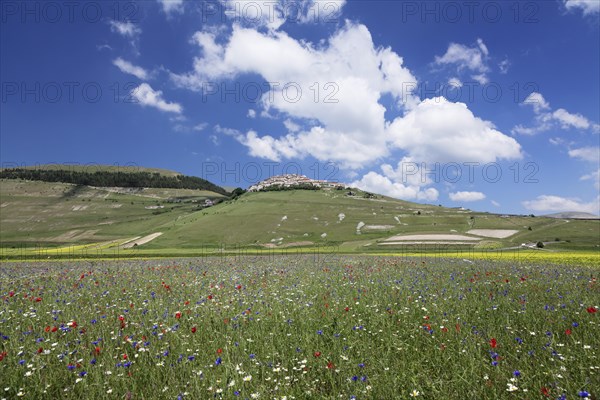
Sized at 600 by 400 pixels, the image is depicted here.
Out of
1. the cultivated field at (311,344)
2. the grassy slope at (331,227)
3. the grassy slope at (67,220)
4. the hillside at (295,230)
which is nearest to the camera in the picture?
the cultivated field at (311,344)

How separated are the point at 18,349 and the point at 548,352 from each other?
10.2m

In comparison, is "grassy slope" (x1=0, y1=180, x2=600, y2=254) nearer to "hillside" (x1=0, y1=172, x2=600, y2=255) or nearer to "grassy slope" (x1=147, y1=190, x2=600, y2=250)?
"grassy slope" (x1=147, y1=190, x2=600, y2=250)

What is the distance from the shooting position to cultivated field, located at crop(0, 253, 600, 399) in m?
4.87

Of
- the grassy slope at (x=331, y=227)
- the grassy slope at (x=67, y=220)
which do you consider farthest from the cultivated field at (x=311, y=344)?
the grassy slope at (x=67, y=220)

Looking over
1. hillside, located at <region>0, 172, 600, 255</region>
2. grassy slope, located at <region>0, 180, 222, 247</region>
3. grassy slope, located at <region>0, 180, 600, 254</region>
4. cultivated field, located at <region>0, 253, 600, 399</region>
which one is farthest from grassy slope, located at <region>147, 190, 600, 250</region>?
cultivated field, located at <region>0, 253, 600, 399</region>

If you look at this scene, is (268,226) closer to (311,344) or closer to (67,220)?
(311,344)

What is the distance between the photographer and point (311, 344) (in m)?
6.54

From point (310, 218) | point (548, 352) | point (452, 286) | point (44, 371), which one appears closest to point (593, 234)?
point (310, 218)

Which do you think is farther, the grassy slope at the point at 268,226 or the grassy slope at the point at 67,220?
the grassy slope at the point at 67,220

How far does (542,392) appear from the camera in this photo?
423 cm

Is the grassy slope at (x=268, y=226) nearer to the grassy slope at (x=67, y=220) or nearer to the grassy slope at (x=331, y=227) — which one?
the grassy slope at (x=331, y=227)

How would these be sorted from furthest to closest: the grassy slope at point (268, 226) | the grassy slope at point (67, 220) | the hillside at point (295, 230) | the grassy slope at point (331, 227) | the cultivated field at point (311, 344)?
the grassy slope at point (67, 220), the grassy slope at point (268, 226), the grassy slope at point (331, 227), the hillside at point (295, 230), the cultivated field at point (311, 344)

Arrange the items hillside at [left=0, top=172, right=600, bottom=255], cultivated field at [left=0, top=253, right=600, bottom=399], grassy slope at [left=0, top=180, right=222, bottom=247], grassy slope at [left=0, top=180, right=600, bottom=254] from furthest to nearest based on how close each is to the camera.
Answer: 1. grassy slope at [left=0, top=180, right=222, bottom=247]
2. grassy slope at [left=0, top=180, right=600, bottom=254]
3. hillside at [left=0, top=172, right=600, bottom=255]
4. cultivated field at [left=0, top=253, right=600, bottom=399]

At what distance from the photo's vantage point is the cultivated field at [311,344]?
4.87 meters
